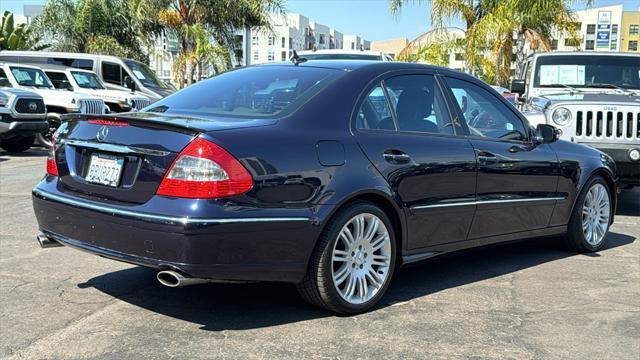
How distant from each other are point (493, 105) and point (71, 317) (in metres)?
3.48

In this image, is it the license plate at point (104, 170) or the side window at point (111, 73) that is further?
the side window at point (111, 73)

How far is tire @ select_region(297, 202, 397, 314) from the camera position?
4.18m

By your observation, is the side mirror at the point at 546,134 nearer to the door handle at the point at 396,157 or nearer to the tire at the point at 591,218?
the tire at the point at 591,218

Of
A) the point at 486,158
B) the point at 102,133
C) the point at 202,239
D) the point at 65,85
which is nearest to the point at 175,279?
the point at 202,239

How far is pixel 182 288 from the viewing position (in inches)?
195

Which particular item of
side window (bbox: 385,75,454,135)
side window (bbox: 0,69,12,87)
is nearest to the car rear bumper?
side window (bbox: 385,75,454,135)

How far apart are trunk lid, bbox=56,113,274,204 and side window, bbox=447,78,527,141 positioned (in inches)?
72.2

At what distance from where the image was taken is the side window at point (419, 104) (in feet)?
15.9

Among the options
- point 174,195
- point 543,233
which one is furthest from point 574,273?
point 174,195

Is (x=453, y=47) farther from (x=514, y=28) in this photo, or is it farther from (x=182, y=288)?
(x=182, y=288)

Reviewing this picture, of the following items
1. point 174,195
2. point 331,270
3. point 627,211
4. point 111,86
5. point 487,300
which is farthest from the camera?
point 111,86

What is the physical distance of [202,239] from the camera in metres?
3.68

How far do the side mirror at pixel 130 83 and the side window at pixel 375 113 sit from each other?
55.0 ft

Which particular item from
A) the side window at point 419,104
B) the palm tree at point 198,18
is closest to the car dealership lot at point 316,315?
the side window at point 419,104
